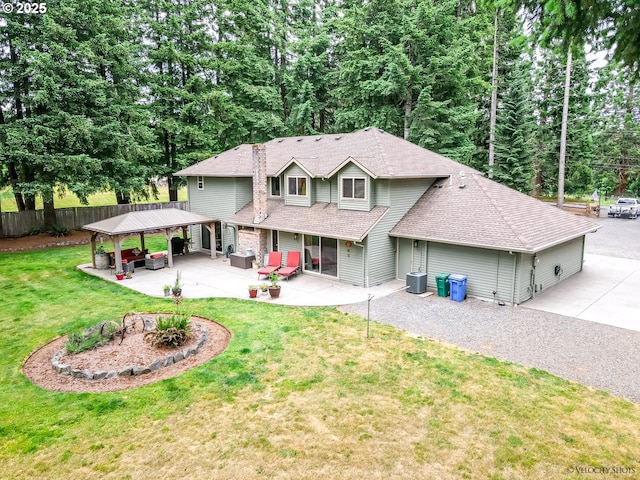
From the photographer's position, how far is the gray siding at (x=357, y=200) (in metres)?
16.4

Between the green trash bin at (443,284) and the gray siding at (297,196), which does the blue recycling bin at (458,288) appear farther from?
the gray siding at (297,196)

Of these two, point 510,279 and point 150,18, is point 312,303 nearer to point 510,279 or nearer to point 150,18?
point 510,279

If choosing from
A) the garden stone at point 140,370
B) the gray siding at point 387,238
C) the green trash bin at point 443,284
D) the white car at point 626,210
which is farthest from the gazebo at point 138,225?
the white car at point 626,210

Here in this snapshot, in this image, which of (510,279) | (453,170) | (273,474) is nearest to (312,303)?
(510,279)

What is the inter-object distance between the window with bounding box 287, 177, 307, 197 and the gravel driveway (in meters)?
6.79

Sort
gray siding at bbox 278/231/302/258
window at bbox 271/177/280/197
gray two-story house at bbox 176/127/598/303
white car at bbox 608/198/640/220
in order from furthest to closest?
white car at bbox 608/198/640/220 < window at bbox 271/177/280/197 < gray siding at bbox 278/231/302/258 < gray two-story house at bbox 176/127/598/303

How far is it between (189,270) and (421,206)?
10636 millimetres

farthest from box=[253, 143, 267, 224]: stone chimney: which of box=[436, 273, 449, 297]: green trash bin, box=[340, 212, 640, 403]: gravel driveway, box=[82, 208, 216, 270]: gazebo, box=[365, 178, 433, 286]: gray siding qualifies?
box=[436, 273, 449, 297]: green trash bin

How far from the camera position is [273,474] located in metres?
6.02

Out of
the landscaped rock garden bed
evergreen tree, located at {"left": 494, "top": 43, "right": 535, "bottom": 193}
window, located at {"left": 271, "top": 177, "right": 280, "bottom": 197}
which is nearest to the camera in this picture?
the landscaped rock garden bed

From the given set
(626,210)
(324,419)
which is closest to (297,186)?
(324,419)

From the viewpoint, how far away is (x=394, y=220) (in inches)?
657

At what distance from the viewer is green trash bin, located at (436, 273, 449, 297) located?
14.6m

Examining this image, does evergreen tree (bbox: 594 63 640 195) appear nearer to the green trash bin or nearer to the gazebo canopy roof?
the green trash bin
